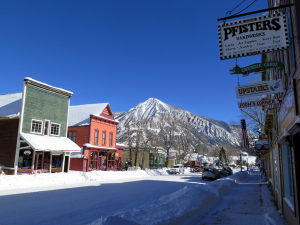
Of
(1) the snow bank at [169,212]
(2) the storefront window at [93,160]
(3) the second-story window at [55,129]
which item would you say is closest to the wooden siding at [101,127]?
(2) the storefront window at [93,160]

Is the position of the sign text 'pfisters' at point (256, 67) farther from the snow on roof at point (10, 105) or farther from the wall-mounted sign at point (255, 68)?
the snow on roof at point (10, 105)

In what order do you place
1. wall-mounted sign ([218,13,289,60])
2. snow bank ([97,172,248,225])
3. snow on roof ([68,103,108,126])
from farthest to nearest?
snow on roof ([68,103,108,126])
snow bank ([97,172,248,225])
wall-mounted sign ([218,13,289,60])

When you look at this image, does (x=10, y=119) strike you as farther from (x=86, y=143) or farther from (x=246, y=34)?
(x=246, y=34)

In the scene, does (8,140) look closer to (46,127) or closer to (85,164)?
→ (46,127)

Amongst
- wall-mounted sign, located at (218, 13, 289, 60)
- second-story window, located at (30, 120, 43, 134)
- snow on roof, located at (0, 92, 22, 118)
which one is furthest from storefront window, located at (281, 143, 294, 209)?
snow on roof, located at (0, 92, 22, 118)

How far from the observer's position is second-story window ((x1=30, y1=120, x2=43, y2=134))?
26734mm

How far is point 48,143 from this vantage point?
86.9 ft

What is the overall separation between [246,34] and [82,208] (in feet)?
30.0

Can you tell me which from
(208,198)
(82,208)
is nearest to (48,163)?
(82,208)

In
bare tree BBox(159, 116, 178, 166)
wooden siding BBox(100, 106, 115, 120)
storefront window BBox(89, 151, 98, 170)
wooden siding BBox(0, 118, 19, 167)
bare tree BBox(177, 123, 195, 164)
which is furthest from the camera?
bare tree BBox(177, 123, 195, 164)

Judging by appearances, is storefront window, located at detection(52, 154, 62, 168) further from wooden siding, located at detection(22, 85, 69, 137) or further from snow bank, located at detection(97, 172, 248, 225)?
snow bank, located at detection(97, 172, 248, 225)

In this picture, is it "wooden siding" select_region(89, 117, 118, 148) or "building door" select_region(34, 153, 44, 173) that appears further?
"wooden siding" select_region(89, 117, 118, 148)

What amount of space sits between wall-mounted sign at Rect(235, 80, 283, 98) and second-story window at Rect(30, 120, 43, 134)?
24.4 meters

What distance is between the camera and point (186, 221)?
8398mm
